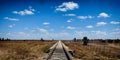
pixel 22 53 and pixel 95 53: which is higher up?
pixel 22 53

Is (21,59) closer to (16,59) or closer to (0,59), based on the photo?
(16,59)

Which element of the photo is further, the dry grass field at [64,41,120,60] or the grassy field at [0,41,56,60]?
the dry grass field at [64,41,120,60]

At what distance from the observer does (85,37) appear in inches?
2023

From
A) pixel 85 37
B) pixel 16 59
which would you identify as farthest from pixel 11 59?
pixel 85 37

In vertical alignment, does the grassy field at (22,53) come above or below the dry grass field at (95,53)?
above

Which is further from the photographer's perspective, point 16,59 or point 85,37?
point 85,37

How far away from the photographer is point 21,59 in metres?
14.9

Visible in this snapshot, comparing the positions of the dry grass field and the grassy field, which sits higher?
the grassy field

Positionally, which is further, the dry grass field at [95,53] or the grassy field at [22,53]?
the dry grass field at [95,53]

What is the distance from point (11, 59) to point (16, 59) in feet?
1.22

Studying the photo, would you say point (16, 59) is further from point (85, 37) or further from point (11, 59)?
point (85, 37)

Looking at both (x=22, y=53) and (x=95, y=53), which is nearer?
(x=22, y=53)

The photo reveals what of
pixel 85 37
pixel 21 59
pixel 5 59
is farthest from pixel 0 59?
pixel 85 37

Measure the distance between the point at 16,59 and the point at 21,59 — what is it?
1.38 feet
